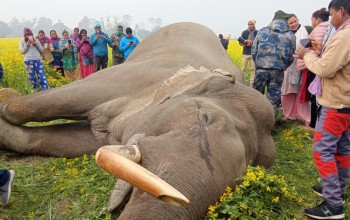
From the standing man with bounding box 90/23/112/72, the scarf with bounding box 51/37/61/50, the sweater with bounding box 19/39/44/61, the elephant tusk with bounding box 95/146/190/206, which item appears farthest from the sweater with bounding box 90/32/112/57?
the elephant tusk with bounding box 95/146/190/206

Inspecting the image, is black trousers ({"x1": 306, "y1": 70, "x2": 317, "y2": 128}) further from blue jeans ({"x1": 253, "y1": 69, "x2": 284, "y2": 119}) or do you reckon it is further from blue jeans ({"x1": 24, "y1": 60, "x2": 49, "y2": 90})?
blue jeans ({"x1": 24, "y1": 60, "x2": 49, "y2": 90})

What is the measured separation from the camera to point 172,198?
1.96 meters

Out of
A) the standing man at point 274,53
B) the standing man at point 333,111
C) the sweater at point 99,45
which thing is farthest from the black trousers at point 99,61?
the standing man at point 333,111

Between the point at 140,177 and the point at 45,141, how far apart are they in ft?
10.7

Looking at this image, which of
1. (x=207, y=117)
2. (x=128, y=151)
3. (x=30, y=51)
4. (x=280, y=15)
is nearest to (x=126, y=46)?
(x=30, y=51)

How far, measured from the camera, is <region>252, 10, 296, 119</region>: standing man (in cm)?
635

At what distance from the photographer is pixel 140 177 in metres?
2.02

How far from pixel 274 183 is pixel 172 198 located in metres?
1.60

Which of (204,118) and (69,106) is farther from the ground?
(204,118)

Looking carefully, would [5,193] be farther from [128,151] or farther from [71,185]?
[128,151]

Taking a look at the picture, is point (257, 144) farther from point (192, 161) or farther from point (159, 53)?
point (159, 53)

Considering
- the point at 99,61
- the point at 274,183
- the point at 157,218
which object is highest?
the point at 157,218

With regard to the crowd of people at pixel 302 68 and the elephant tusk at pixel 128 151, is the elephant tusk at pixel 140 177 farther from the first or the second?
the crowd of people at pixel 302 68

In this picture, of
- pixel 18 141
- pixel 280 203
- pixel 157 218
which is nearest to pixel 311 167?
pixel 280 203
